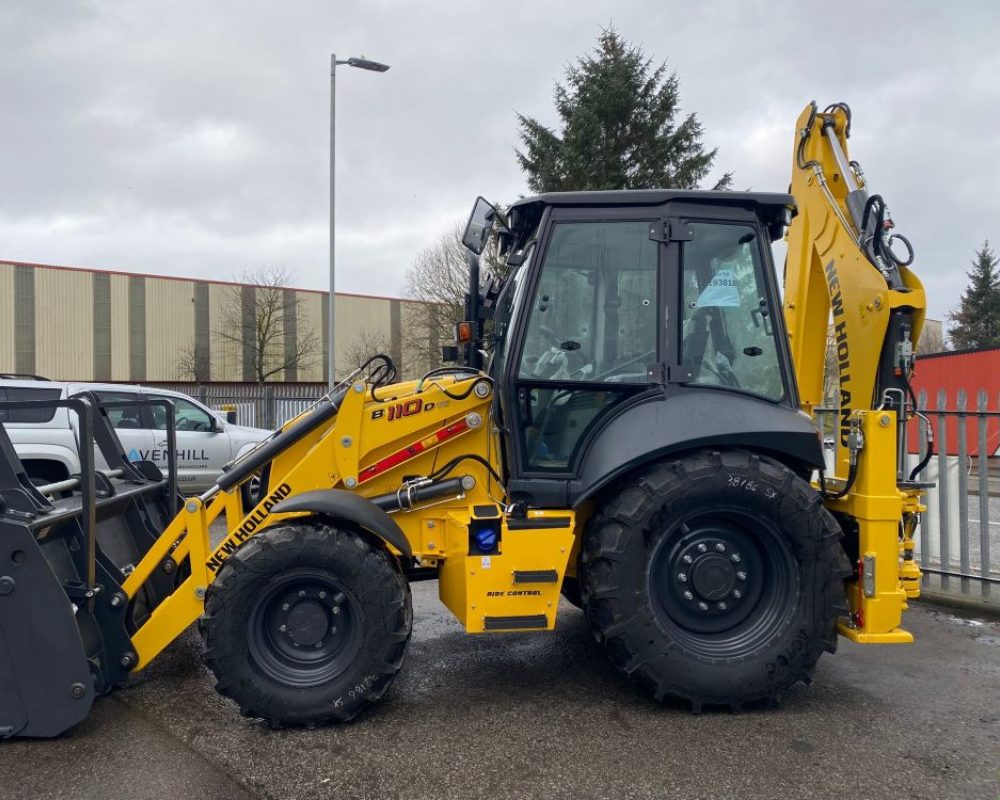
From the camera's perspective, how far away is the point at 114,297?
3466 cm

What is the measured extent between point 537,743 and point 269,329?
32.7 metres

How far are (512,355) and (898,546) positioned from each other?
2.18 meters

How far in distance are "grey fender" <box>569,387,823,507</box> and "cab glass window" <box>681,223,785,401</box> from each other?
14 cm

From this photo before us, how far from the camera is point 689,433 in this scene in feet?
11.8

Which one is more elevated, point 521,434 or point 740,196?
point 740,196

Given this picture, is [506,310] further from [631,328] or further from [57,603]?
[57,603]

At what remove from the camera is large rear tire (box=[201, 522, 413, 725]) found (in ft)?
11.3

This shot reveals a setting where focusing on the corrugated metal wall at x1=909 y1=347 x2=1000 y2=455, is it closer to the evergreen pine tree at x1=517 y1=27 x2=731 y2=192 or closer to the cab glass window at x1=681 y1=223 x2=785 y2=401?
the evergreen pine tree at x1=517 y1=27 x2=731 y2=192

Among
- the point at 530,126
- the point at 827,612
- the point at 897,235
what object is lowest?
the point at 827,612

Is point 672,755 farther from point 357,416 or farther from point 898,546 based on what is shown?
point 357,416

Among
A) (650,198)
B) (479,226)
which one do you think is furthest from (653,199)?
(479,226)

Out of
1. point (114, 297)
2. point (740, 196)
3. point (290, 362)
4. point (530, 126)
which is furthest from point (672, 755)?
point (114, 297)

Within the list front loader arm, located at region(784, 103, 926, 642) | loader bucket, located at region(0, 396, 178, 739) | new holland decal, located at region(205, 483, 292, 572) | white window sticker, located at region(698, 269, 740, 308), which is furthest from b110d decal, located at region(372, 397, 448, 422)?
front loader arm, located at region(784, 103, 926, 642)

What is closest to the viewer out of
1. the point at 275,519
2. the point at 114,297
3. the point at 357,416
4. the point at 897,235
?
the point at 275,519
